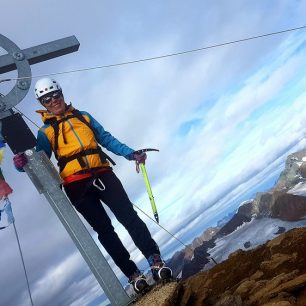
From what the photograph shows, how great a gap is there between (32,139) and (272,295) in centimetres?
512

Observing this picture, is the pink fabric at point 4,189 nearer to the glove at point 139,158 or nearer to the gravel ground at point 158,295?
the glove at point 139,158

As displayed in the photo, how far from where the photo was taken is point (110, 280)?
21.6 feet

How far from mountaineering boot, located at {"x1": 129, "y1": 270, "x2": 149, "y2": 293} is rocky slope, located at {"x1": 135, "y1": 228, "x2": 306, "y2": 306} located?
12.8 inches

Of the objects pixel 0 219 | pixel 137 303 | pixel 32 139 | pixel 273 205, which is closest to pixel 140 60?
pixel 32 139

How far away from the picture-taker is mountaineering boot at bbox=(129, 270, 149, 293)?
21.0 ft

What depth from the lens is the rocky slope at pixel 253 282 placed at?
193 inches

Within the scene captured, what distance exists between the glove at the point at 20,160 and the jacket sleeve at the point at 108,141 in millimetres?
1566

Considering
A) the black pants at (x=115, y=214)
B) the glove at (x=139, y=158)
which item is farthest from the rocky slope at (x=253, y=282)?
the glove at (x=139, y=158)

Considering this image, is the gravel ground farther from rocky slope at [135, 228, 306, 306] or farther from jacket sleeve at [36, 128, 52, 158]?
jacket sleeve at [36, 128, 52, 158]

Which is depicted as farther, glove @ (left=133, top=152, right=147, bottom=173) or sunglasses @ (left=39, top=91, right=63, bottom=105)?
sunglasses @ (left=39, top=91, right=63, bottom=105)

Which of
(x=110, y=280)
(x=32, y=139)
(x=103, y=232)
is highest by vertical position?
(x=32, y=139)

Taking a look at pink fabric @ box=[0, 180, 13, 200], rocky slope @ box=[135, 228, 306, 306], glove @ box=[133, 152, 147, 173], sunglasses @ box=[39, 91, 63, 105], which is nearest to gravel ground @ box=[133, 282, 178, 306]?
rocky slope @ box=[135, 228, 306, 306]

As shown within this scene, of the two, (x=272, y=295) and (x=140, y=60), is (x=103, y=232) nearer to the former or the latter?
(x=272, y=295)

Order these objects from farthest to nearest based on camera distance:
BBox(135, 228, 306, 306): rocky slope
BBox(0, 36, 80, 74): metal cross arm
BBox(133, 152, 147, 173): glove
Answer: BBox(0, 36, 80, 74): metal cross arm
BBox(133, 152, 147, 173): glove
BBox(135, 228, 306, 306): rocky slope
